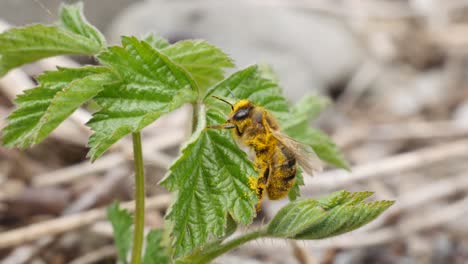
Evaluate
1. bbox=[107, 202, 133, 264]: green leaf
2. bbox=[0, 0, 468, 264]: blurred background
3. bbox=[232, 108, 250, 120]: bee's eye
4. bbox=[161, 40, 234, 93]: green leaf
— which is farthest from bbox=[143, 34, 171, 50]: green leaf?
bbox=[107, 202, 133, 264]: green leaf

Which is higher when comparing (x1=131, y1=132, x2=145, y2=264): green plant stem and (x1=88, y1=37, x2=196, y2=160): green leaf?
(x1=88, y1=37, x2=196, y2=160): green leaf

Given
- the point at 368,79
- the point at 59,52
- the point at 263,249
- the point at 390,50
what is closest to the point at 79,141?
the point at 263,249

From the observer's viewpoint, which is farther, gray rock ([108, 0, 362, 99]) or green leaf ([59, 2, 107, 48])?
gray rock ([108, 0, 362, 99])

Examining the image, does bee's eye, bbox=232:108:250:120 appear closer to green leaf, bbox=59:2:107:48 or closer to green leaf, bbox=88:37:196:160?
green leaf, bbox=88:37:196:160

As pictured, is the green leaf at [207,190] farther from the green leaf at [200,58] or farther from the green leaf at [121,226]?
the green leaf at [121,226]

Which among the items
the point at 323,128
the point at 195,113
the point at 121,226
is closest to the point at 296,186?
the point at 195,113

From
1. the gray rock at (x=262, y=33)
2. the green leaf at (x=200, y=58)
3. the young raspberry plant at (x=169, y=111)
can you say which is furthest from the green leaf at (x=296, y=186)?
the gray rock at (x=262, y=33)

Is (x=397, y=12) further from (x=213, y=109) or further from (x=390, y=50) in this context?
(x=213, y=109)
